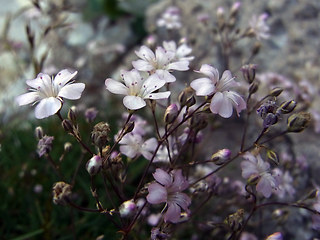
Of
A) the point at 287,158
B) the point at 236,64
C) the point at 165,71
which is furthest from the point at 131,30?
the point at 165,71

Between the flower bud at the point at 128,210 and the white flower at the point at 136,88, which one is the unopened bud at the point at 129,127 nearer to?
the white flower at the point at 136,88

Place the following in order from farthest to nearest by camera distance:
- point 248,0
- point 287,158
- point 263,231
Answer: point 248,0 → point 263,231 → point 287,158

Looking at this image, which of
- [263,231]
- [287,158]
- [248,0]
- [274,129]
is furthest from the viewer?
[248,0]

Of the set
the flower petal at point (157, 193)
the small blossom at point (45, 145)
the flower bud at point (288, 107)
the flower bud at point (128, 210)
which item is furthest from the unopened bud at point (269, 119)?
the small blossom at point (45, 145)

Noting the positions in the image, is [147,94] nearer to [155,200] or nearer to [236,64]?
[155,200]

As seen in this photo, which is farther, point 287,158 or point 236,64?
point 236,64

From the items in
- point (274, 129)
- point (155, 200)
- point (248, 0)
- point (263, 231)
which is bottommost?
point (263, 231)

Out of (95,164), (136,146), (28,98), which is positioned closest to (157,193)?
(95,164)
